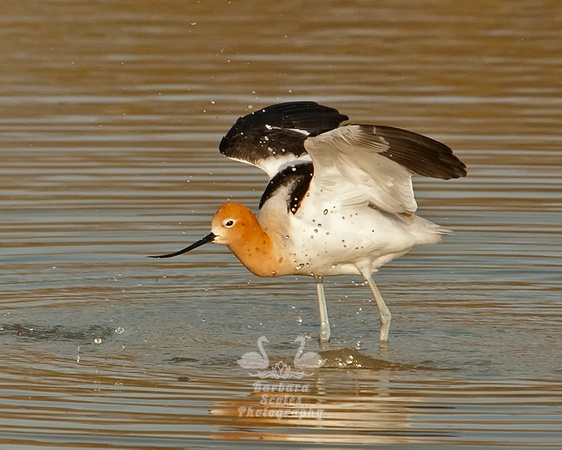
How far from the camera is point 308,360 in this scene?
961 centimetres

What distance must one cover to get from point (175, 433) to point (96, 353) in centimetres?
202

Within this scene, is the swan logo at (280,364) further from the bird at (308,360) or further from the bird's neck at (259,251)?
the bird's neck at (259,251)

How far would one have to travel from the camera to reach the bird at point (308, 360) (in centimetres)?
948

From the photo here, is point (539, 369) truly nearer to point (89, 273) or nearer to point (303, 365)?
point (303, 365)

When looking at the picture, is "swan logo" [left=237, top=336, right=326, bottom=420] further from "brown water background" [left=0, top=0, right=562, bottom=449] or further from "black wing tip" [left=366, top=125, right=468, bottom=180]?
"black wing tip" [left=366, top=125, right=468, bottom=180]

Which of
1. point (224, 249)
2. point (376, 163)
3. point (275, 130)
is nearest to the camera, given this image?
point (376, 163)

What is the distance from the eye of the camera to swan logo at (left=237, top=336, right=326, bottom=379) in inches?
361

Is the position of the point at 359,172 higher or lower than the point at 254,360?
higher

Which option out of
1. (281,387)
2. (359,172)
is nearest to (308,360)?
(281,387)

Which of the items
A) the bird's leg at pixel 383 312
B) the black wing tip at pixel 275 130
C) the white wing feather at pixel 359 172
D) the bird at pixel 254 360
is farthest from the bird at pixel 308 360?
the black wing tip at pixel 275 130

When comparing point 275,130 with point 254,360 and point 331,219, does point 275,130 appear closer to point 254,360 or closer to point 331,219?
point 331,219

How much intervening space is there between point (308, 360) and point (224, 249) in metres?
3.43

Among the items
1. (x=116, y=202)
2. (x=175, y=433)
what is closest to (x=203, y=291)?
(x=116, y=202)

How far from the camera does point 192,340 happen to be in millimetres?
9977
